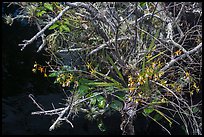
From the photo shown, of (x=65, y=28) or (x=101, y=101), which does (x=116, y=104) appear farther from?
(x=65, y=28)

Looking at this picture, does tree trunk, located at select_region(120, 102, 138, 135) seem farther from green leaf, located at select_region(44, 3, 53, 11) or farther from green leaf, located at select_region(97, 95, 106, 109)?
green leaf, located at select_region(44, 3, 53, 11)

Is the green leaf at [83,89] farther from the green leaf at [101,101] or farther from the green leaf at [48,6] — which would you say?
the green leaf at [48,6]

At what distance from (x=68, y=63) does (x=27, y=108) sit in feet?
1.80

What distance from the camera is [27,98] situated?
2391 mm

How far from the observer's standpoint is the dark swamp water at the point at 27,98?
7.37ft

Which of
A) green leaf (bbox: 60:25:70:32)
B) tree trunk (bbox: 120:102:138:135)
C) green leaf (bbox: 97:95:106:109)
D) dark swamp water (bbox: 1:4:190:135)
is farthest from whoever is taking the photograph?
dark swamp water (bbox: 1:4:190:135)

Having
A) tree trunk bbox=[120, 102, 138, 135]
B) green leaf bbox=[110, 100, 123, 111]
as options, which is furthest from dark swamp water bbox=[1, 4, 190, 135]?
tree trunk bbox=[120, 102, 138, 135]

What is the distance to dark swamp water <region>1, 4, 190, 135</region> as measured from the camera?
225 cm

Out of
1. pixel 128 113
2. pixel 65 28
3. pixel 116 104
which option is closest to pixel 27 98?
pixel 65 28

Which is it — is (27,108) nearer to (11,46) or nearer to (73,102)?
(11,46)

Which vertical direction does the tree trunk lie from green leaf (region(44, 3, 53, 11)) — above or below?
below

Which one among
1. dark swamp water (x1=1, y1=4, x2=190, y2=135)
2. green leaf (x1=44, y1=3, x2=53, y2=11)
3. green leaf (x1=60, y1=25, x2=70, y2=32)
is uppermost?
green leaf (x1=44, y1=3, x2=53, y2=11)

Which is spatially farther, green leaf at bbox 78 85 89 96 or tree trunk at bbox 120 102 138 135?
green leaf at bbox 78 85 89 96

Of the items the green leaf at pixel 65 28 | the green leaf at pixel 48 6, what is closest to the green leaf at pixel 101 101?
the green leaf at pixel 65 28
